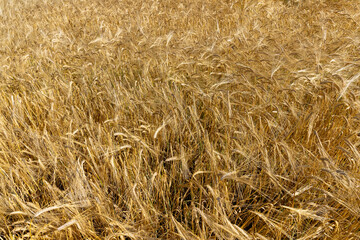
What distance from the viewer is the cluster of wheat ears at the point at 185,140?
0.86 meters

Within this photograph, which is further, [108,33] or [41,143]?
[108,33]

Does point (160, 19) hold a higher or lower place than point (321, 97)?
higher

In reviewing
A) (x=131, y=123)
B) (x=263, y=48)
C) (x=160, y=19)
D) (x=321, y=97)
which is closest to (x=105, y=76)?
(x=131, y=123)

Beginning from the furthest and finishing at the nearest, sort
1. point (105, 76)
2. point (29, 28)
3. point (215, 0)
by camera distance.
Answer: point (215, 0) < point (29, 28) < point (105, 76)

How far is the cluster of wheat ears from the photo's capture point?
0.86 metres

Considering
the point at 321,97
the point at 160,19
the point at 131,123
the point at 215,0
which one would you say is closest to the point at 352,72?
the point at 321,97

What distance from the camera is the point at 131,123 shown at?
1.37 metres

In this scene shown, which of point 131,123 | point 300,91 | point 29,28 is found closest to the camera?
point 300,91

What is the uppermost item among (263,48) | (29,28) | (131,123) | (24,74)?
(29,28)

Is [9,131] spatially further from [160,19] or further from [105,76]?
[160,19]

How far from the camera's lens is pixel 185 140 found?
48.1 inches

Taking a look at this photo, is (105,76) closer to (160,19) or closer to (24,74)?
(24,74)

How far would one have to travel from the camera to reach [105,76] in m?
1.67

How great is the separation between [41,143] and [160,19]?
252 centimetres
